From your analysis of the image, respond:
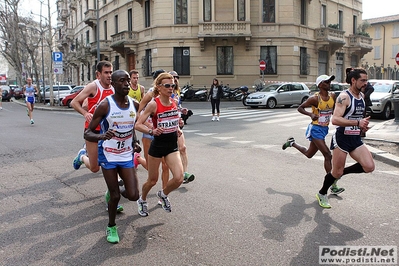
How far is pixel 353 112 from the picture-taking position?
532 cm

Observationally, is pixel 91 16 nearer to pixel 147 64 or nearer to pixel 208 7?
pixel 147 64

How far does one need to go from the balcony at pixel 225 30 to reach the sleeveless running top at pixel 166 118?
1101 inches

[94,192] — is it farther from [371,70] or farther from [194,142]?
[371,70]

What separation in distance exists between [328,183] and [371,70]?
145ft

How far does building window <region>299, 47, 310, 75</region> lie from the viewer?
34.3 meters

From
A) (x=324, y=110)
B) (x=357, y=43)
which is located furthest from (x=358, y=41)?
(x=324, y=110)

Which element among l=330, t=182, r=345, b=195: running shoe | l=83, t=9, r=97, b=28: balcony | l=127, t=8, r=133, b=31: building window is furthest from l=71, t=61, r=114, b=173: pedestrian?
l=83, t=9, r=97, b=28: balcony

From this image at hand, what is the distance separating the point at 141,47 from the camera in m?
36.0

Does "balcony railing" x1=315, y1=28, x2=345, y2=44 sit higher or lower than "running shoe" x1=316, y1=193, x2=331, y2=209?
higher

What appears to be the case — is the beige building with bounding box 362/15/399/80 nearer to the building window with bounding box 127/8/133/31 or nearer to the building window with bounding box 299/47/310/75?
the building window with bounding box 299/47/310/75

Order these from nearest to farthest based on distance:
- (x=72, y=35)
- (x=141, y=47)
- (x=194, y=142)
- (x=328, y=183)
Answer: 1. (x=328, y=183)
2. (x=194, y=142)
3. (x=141, y=47)
4. (x=72, y=35)

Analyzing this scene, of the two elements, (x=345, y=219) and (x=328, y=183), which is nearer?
(x=345, y=219)

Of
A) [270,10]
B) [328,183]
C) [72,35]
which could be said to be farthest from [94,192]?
[72,35]

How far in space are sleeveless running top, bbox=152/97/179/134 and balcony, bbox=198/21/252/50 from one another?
91.8 feet
